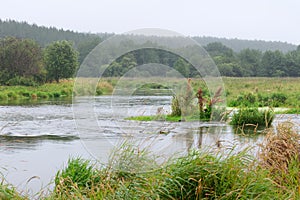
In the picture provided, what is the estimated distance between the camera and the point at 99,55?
351 inches

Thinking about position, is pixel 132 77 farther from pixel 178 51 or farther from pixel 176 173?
pixel 176 173

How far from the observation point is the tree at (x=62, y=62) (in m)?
37.1

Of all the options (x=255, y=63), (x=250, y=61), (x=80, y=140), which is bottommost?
(x=80, y=140)

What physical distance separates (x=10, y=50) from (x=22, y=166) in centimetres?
4034

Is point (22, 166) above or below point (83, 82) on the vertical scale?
below

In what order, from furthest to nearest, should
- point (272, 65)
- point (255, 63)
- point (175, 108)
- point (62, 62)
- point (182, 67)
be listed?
point (255, 63), point (272, 65), point (62, 62), point (175, 108), point (182, 67)

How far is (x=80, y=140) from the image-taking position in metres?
12.0

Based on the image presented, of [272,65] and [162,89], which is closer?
[162,89]

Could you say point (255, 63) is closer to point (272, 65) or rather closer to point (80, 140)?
point (272, 65)

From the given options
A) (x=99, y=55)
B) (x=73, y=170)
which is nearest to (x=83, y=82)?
(x=99, y=55)

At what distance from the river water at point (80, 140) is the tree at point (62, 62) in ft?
65.3

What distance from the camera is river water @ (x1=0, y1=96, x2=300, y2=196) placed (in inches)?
273

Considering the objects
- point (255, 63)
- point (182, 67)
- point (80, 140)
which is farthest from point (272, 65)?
point (80, 140)

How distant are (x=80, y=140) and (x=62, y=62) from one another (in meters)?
29.3
